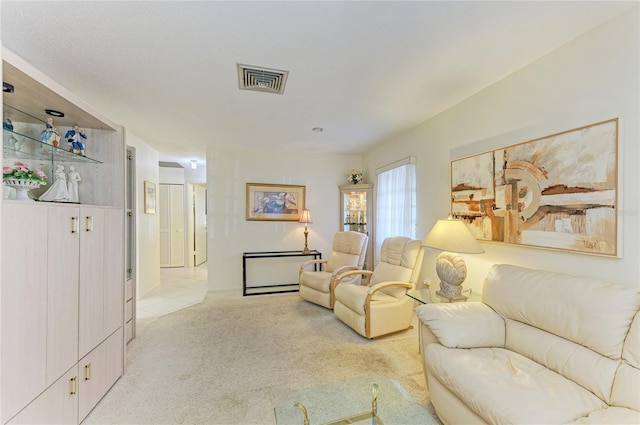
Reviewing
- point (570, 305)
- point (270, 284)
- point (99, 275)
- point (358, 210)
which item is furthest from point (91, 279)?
point (358, 210)

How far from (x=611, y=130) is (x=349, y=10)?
172cm

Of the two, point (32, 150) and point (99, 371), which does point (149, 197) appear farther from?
point (99, 371)

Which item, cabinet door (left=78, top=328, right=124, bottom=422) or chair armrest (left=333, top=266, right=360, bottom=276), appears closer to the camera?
cabinet door (left=78, top=328, right=124, bottom=422)

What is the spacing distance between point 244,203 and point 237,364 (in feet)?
9.33

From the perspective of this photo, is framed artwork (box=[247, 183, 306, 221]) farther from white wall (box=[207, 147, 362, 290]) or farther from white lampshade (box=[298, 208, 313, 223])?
white lampshade (box=[298, 208, 313, 223])

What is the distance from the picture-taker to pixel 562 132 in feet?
6.02

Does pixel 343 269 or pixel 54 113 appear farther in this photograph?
pixel 343 269

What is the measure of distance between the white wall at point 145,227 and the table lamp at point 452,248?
397 centimetres

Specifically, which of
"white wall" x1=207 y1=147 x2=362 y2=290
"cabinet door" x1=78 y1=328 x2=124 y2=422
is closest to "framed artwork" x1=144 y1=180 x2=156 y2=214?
"white wall" x1=207 y1=147 x2=362 y2=290

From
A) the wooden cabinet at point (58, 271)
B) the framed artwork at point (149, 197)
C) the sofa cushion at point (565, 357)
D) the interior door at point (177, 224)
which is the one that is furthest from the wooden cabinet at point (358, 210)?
the interior door at point (177, 224)

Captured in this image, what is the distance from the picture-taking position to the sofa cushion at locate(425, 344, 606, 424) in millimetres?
1146

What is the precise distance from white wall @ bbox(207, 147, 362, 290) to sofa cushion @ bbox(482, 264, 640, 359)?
3423 millimetres

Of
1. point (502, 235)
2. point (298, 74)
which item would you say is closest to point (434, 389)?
point (502, 235)

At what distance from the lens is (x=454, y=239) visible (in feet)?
7.36
